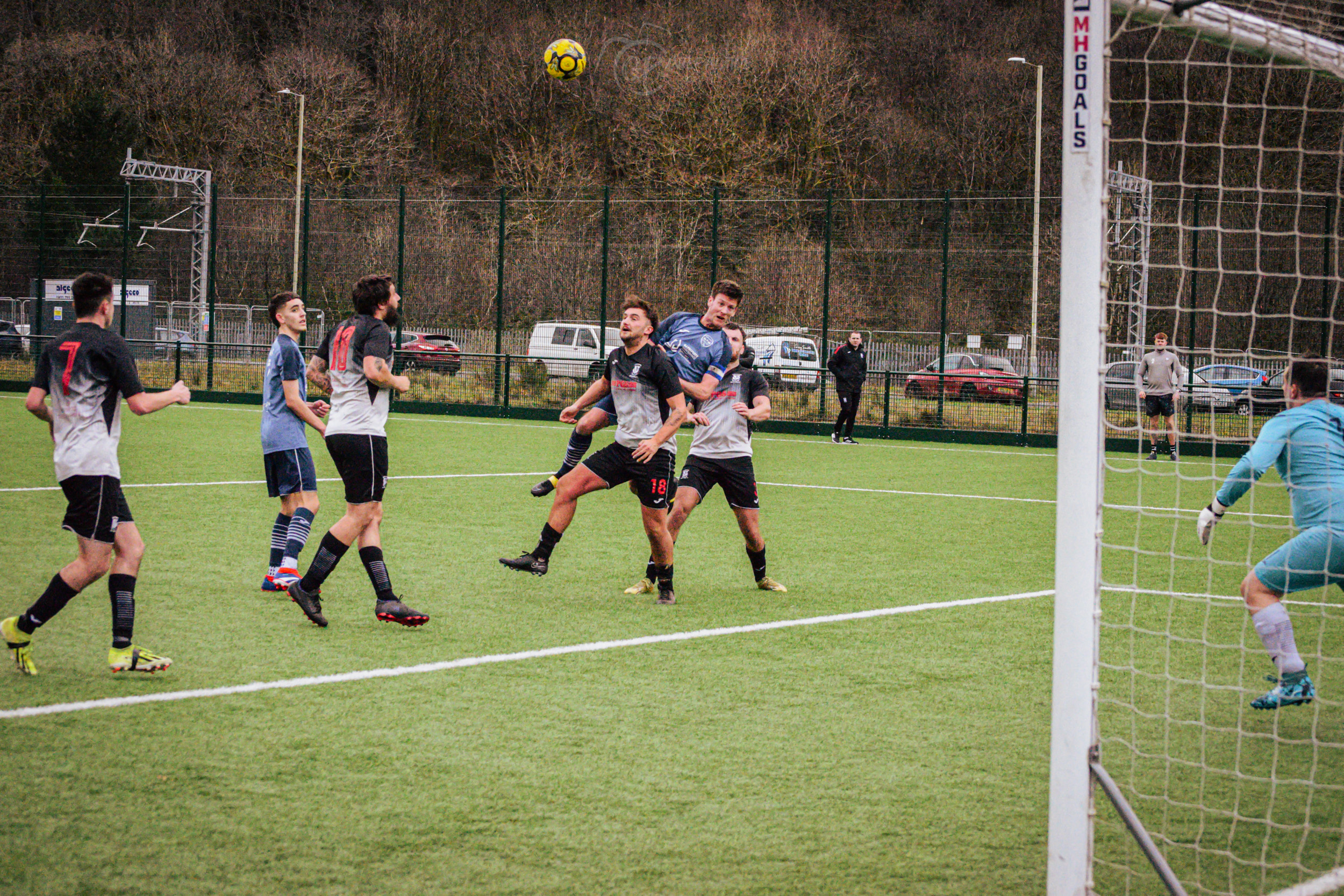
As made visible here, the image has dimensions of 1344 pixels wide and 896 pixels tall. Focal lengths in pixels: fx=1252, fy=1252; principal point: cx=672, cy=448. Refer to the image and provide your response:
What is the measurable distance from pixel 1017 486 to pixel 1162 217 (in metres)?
12.6

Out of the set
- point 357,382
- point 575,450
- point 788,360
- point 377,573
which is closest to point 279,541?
point 377,573

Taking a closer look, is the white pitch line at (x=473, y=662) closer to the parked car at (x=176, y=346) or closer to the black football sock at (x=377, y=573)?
the black football sock at (x=377, y=573)

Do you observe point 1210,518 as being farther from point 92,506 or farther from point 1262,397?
point 1262,397

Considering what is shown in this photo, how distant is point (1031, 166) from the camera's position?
132 feet

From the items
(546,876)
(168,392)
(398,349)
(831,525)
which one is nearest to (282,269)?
(398,349)

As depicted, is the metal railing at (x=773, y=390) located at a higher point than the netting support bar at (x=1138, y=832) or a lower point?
higher

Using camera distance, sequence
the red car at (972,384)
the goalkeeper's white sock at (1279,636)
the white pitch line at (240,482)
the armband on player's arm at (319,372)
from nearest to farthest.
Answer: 1. the goalkeeper's white sock at (1279,636)
2. the armband on player's arm at (319,372)
3. the white pitch line at (240,482)
4. the red car at (972,384)

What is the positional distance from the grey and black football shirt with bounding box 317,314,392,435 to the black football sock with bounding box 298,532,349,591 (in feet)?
1.97

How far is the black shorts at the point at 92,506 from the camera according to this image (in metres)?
5.55

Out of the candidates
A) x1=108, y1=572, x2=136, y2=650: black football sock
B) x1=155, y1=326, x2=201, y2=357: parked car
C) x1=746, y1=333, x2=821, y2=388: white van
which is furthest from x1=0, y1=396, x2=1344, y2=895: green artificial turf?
x1=155, y1=326, x2=201, y2=357: parked car

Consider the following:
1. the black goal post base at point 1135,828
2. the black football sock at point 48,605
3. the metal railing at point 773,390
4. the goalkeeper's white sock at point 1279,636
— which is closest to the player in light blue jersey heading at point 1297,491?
the goalkeeper's white sock at point 1279,636

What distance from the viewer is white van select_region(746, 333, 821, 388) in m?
24.8

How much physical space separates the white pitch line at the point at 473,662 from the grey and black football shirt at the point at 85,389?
1006 mm

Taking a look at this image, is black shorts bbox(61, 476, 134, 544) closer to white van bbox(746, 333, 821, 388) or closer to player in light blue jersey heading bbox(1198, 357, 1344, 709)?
player in light blue jersey heading bbox(1198, 357, 1344, 709)
